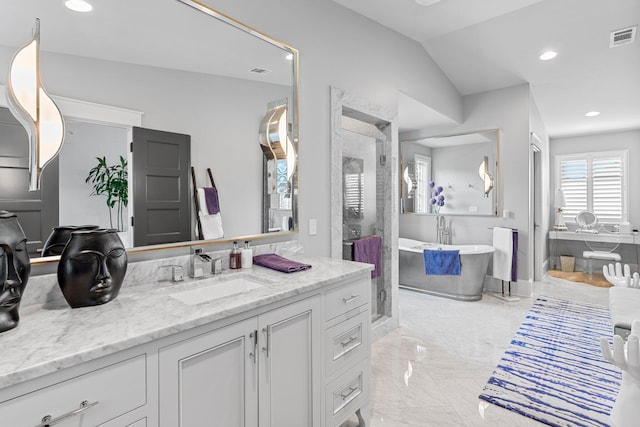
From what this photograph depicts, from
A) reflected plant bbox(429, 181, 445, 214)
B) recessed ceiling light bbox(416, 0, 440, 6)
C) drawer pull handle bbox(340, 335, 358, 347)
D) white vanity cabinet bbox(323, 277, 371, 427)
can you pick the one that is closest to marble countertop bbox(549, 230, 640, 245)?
reflected plant bbox(429, 181, 445, 214)

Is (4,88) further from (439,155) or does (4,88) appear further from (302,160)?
(439,155)

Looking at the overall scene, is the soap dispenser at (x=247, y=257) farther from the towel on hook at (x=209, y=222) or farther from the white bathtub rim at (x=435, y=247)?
the white bathtub rim at (x=435, y=247)

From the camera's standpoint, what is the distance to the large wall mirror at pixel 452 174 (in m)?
4.80

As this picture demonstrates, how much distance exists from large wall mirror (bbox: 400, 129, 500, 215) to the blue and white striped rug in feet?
6.11

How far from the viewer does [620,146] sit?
20.8 feet

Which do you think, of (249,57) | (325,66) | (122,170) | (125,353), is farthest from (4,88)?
(325,66)

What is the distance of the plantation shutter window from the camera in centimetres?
628

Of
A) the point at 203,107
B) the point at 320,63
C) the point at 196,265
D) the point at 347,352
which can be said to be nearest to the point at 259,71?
the point at 203,107

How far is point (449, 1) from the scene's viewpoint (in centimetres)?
300

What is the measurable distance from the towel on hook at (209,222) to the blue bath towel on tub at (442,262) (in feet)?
10.5

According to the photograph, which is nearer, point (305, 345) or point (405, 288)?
point (305, 345)

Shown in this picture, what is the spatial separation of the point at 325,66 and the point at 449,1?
1411mm

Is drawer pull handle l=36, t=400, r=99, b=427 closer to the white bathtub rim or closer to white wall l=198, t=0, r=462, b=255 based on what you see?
white wall l=198, t=0, r=462, b=255

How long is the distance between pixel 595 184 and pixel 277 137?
7075mm
